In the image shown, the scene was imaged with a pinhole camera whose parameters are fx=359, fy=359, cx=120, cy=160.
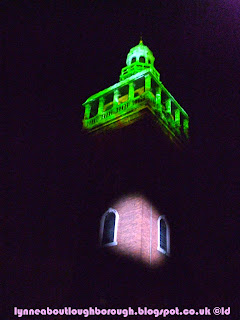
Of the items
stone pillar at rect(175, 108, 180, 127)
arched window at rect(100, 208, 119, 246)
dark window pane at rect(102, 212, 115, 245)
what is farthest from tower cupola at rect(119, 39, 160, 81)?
dark window pane at rect(102, 212, 115, 245)

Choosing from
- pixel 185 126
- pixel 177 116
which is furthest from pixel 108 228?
pixel 185 126

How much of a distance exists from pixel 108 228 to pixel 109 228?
0.07m

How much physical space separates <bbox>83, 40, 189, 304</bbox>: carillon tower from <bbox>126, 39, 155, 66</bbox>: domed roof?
5.06 metres

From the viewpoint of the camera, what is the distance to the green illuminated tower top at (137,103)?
21406 mm

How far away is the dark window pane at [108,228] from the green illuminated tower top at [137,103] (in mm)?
5946

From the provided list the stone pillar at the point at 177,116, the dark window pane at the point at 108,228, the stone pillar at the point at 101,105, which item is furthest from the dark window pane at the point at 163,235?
the stone pillar at the point at 101,105

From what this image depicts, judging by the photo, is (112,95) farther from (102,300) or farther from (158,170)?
(102,300)

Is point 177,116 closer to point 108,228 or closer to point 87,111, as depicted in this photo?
point 87,111

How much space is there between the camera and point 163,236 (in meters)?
18.2

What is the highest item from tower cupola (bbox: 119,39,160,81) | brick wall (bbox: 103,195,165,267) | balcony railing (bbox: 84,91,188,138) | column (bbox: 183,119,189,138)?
tower cupola (bbox: 119,39,160,81)

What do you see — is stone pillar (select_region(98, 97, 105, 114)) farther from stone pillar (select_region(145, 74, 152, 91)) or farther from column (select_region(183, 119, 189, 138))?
column (select_region(183, 119, 189, 138))

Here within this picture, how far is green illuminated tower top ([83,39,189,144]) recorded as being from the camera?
21.4 meters

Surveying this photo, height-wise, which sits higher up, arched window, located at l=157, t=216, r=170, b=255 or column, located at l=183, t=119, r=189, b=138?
column, located at l=183, t=119, r=189, b=138

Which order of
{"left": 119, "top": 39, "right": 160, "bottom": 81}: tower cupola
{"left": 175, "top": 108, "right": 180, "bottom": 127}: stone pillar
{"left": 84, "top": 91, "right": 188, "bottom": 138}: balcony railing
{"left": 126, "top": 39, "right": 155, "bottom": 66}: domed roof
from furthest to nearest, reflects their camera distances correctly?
{"left": 126, "top": 39, "right": 155, "bottom": 66}: domed roof → {"left": 119, "top": 39, "right": 160, "bottom": 81}: tower cupola → {"left": 175, "top": 108, "right": 180, "bottom": 127}: stone pillar → {"left": 84, "top": 91, "right": 188, "bottom": 138}: balcony railing
